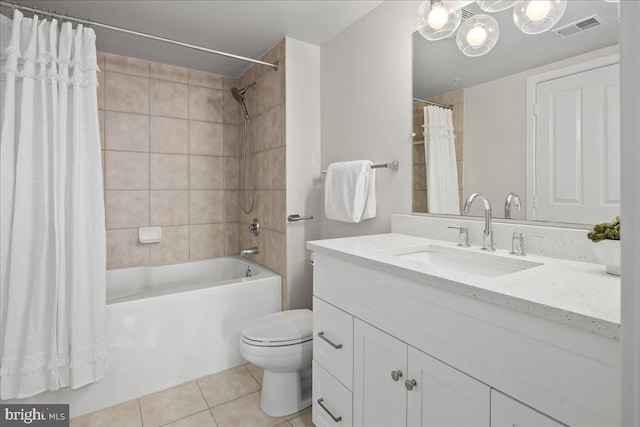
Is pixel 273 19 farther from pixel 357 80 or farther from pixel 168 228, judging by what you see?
pixel 168 228

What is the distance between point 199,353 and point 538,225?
6.50 ft

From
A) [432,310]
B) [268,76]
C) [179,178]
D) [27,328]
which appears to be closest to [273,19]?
[268,76]

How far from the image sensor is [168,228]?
2840 mm

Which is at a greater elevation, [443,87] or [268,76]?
[268,76]

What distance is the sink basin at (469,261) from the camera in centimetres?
120

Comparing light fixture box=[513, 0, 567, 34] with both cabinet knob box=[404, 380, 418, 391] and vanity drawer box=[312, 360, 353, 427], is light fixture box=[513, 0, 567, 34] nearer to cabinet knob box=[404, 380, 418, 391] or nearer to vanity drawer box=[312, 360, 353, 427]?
cabinet knob box=[404, 380, 418, 391]

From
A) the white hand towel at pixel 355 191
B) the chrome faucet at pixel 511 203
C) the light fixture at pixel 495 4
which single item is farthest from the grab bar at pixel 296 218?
the light fixture at pixel 495 4

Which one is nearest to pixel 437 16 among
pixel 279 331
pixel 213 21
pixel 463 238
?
pixel 463 238

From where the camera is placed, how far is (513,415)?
2.56 feet

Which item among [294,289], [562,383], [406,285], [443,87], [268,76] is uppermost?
[268,76]

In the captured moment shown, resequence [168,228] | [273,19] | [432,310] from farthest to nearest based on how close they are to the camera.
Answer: [168,228]
[273,19]
[432,310]

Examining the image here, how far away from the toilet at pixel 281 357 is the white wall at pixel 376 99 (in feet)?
2.45

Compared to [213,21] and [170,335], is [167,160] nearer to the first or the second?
[213,21]

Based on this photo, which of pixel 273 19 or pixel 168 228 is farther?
pixel 168 228
